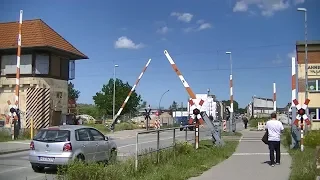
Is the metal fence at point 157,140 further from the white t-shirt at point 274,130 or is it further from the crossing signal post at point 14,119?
the crossing signal post at point 14,119

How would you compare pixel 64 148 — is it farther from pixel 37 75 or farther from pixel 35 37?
pixel 35 37

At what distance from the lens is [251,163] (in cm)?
1395

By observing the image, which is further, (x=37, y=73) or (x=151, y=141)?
(x=37, y=73)

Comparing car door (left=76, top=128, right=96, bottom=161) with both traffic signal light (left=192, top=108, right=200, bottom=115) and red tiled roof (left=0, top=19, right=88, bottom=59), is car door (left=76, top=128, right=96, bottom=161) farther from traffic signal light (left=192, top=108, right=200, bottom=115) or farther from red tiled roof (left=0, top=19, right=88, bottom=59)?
red tiled roof (left=0, top=19, right=88, bottom=59)

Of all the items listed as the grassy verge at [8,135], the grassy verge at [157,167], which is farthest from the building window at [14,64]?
the grassy verge at [157,167]

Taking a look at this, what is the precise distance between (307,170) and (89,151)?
21.9 feet

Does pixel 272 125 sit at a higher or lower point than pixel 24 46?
lower

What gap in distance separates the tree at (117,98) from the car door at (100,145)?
6277 centimetres

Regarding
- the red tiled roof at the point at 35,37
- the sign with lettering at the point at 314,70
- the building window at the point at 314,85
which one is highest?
the red tiled roof at the point at 35,37

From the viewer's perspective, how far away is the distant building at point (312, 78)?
153ft

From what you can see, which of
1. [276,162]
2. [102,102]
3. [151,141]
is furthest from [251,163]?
[102,102]

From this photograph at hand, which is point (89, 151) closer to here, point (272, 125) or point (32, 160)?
point (32, 160)

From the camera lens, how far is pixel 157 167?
37.9 feet

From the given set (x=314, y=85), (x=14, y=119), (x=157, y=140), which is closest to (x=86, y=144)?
(x=157, y=140)
